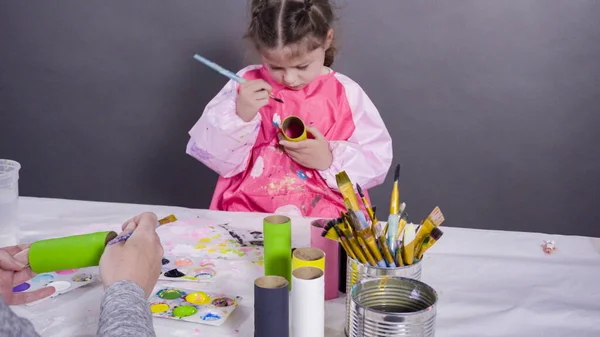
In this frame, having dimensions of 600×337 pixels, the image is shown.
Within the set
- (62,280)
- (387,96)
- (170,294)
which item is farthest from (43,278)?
(387,96)

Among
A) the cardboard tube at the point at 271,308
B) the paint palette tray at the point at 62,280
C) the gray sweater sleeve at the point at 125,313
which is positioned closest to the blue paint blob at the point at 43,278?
the paint palette tray at the point at 62,280

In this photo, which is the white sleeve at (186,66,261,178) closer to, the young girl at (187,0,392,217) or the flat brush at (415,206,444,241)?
the young girl at (187,0,392,217)

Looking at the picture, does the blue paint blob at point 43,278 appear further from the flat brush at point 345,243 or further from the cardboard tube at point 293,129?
the cardboard tube at point 293,129

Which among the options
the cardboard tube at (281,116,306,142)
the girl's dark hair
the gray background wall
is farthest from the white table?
the gray background wall

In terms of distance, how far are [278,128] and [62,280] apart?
0.73 m

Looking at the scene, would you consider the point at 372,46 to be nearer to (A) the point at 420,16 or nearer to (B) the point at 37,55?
(A) the point at 420,16

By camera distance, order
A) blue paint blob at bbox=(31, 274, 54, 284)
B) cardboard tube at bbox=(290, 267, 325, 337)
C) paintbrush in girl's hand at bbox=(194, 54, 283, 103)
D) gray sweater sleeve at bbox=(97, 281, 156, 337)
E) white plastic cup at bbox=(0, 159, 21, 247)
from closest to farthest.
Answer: gray sweater sleeve at bbox=(97, 281, 156, 337) → cardboard tube at bbox=(290, 267, 325, 337) → blue paint blob at bbox=(31, 274, 54, 284) → white plastic cup at bbox=(0, 159, 21, 247) → paintbrush in girl's hand at bbox=(194, 54, 283, 103)

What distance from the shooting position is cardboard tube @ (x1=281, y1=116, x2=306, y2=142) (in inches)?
59.6

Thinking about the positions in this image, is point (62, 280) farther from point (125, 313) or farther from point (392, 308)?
point (392, 308)

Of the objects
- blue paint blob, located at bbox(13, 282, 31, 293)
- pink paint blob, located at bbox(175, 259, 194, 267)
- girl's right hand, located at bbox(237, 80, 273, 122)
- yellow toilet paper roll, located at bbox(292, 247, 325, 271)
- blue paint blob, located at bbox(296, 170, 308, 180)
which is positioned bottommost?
blue paint blob, located at bbox(13, 282, 31, 293)

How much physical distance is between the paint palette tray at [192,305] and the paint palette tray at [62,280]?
0.15 m

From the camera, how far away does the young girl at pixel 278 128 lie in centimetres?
160

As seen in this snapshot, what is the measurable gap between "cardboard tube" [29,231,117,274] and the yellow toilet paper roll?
299 mm

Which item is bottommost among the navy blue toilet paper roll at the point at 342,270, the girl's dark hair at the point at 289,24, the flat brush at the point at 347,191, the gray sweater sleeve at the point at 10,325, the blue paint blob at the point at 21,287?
the blue paint blob at the point at 21,287
